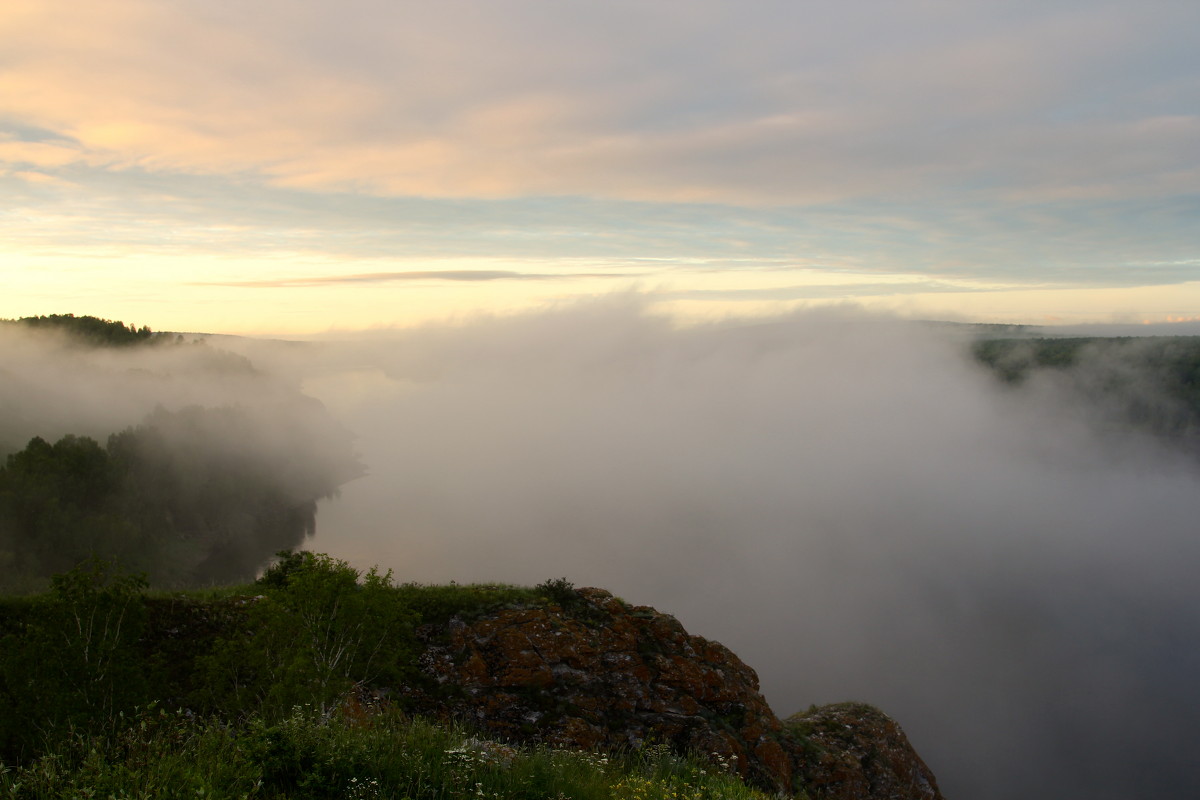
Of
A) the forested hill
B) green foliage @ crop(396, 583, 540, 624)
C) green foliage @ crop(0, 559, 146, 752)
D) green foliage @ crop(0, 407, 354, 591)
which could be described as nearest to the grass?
green foliage @ crop(0, 559, 146, 752)

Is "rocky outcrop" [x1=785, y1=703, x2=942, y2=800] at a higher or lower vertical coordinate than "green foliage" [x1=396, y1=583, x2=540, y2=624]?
lower

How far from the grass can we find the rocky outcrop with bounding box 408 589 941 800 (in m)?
13.1

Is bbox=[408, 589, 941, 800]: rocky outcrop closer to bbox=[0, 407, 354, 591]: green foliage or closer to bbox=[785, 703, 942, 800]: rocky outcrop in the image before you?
bbox=[785, 703, 942, 800]: rocky outcrop

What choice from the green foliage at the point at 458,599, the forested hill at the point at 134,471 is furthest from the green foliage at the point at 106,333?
the green foliage at the point at 458,599

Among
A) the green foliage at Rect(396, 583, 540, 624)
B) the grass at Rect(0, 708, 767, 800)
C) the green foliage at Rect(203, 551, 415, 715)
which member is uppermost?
the grass at Rect(0, 708, 767, 800)

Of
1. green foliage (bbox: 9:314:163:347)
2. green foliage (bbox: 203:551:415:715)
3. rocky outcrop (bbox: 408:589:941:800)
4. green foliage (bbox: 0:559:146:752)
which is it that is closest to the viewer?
green foliage (bbox: 0:559:146:752)

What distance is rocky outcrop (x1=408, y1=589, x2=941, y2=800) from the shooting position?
2352cm

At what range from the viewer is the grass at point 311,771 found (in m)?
7.38

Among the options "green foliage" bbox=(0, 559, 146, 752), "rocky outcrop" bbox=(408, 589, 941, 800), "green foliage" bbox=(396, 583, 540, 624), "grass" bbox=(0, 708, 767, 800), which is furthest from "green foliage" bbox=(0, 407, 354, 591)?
"grass" bbox=(0, 708, 767, 800)

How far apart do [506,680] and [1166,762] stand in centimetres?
9647

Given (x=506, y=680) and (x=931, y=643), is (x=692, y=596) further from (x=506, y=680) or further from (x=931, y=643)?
(x=506, y=680)

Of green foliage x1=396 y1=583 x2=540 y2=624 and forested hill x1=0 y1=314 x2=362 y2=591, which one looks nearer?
green foliage x1=396 y1=583 x2=540 y2=624

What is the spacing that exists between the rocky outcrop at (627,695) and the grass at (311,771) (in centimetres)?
1315

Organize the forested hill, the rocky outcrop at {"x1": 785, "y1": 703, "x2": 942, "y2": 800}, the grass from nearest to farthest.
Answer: the grass, the rocky outcrop at {"x1": 785, "y1": 703, "x2": 942, "y2": 800}, the forested hill
